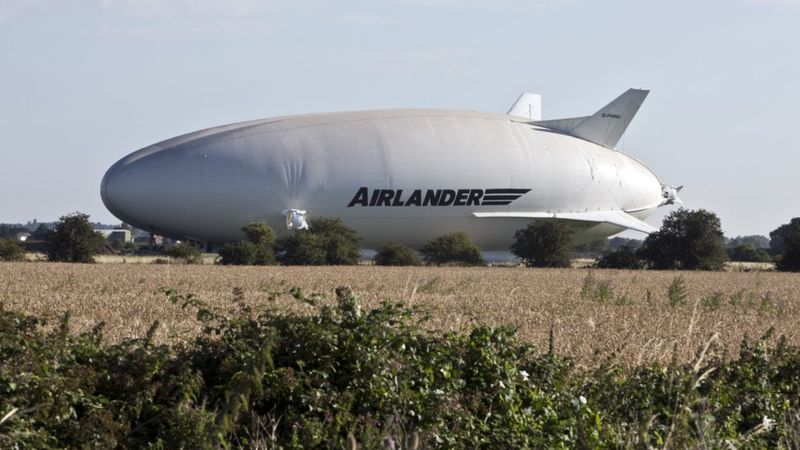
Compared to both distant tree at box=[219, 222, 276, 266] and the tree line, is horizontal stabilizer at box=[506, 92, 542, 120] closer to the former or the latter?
the tree line

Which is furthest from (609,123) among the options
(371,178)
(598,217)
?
(371,178)

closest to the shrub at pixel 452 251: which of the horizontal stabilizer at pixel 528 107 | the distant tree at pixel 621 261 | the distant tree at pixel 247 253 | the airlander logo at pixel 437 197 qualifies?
the airlander logo at pixel 437 197

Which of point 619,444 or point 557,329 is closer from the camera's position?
point 619,444

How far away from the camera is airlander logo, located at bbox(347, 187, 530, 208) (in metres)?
72.8

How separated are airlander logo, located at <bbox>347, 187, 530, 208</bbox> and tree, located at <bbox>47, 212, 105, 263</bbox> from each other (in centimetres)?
1600

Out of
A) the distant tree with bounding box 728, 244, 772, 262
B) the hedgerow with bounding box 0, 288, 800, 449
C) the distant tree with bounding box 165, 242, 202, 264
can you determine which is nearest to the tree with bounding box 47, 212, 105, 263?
the distant tree with bounding box 165, 242, 202, 264

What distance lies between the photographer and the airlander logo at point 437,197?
72812mm

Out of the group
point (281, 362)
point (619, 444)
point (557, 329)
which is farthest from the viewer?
point (557, 329)

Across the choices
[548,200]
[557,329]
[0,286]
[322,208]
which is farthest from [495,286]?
[548,200]

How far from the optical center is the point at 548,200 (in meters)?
77.8

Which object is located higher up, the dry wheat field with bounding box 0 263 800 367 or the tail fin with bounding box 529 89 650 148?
the tail fin with bounding box 529 89 650 148

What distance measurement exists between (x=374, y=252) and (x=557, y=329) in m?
63.6

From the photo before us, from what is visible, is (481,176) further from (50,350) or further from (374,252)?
(50,350)

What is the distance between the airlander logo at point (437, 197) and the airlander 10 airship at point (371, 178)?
0.20ft
